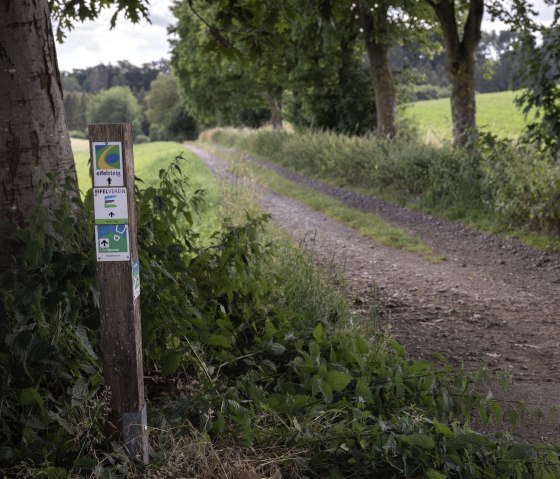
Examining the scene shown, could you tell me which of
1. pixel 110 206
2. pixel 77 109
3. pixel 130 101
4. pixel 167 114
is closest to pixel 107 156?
pixel 110 206

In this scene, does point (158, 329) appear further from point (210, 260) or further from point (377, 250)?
point (377, 250)

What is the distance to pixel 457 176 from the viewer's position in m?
13.4

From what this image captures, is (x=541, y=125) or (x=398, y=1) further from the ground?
(x=398, y=1)

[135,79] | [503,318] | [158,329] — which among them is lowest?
[503,318]

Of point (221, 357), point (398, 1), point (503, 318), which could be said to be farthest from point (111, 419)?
point (398, 1)

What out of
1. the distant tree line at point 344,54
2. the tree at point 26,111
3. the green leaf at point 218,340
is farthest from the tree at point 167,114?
the green leaf at point 218,340

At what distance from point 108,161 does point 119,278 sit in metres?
0.52

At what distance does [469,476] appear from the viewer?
9.96 feet

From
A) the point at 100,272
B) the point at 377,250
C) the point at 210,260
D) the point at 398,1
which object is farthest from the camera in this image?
the point at 398,1

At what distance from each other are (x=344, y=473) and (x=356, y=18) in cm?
1995

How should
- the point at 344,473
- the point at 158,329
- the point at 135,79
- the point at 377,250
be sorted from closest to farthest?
the point at 344,473
the point at 158,329
the point at 377,250
the point at 135,79

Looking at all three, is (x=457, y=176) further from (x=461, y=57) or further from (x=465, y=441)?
(x=465, y=441)

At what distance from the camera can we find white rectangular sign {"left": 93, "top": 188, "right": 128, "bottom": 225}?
2875 millimetres

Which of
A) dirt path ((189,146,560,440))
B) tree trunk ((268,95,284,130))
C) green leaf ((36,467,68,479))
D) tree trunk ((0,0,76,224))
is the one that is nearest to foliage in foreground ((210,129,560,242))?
dirt path ((189,146,560,440))
